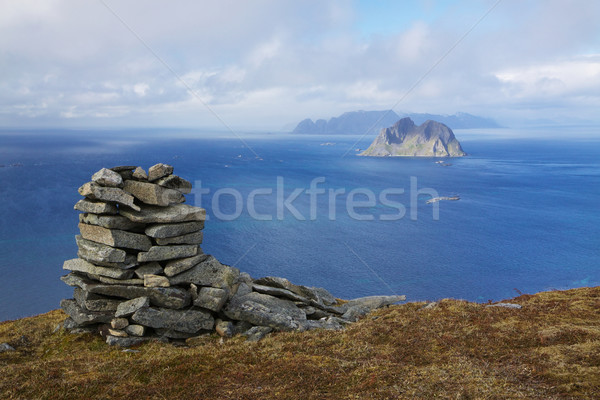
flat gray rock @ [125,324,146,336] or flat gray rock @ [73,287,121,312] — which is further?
flat gray rock @ [73,287,121,312]

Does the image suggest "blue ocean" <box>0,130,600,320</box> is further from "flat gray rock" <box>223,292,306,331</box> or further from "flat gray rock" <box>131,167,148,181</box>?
"flat gray rock" <box>131,167,148,181</box>

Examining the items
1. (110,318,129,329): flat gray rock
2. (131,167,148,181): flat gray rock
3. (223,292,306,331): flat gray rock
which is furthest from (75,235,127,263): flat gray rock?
(223,292,306,331): flat gray rock

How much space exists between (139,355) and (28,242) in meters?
121

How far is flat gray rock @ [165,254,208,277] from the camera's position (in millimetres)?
18516

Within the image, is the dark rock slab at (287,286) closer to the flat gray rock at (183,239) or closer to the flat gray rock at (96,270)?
the flat gray rock at (183,239)

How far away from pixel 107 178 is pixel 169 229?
3.66 metres

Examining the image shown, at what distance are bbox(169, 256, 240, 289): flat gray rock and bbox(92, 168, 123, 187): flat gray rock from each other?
17.1 ft

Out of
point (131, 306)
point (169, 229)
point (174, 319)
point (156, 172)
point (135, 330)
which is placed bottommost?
point (135, 330)

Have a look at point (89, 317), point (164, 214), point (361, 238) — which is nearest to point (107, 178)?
point (164, 214)

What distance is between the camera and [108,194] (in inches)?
709

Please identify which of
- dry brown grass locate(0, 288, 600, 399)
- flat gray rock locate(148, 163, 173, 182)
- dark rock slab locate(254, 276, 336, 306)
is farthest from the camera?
dark rock slab locate(254, 276, 336, 306)

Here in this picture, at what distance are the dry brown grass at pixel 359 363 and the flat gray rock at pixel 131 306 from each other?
1.56 metres

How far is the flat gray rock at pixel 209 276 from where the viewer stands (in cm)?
1891

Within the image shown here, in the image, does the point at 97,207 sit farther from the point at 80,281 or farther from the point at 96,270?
the point at 80,281
